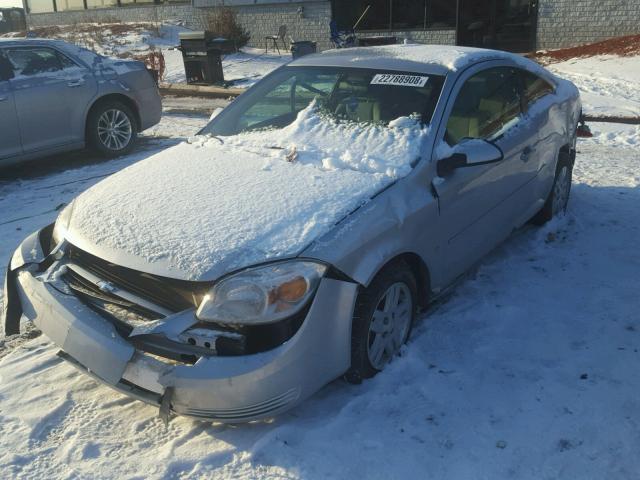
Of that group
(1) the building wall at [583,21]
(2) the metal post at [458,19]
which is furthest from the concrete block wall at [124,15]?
(1) the building wall at [583,21]

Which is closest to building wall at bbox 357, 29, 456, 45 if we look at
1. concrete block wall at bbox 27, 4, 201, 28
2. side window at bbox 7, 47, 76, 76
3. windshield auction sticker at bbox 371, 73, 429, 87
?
concrete block wall at bbox 27, 4, 201, 28

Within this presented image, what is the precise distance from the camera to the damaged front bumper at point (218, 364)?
248cm

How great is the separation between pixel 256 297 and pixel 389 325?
0.91 m

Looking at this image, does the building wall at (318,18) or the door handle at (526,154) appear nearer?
the door handle at (526,154)

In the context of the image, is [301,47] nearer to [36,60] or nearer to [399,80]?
[36,60]

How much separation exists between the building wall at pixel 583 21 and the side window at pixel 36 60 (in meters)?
13.4

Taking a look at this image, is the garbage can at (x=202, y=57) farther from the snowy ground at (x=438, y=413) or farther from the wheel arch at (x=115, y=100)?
the snowy ground at (x=438, y=413)

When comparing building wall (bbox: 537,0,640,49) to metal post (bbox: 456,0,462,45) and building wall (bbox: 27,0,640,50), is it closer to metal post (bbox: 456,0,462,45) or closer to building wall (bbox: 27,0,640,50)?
building wall (bbox: 27,0,640,50)

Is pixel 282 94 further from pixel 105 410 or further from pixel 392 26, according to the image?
pixel 392 26

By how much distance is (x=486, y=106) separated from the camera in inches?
159

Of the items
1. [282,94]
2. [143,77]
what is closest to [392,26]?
[143,77]

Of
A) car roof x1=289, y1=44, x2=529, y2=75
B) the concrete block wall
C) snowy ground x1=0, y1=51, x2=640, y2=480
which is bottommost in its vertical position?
snowy ground x1=0, y1=51, x2=640, y2=480

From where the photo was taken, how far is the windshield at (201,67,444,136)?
369 centimetres

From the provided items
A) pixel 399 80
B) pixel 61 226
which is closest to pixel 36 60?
pixel 61 226
